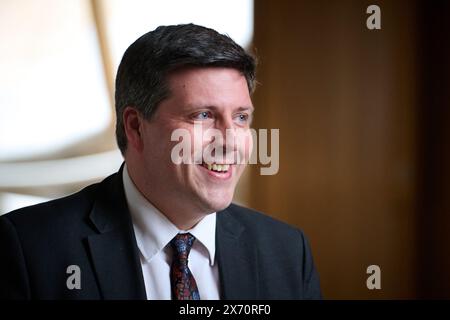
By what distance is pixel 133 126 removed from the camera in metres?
1.15

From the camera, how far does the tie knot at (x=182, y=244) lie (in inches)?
45.1

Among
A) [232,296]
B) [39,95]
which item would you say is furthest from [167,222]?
[39,95]

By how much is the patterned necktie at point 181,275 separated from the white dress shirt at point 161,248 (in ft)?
0.04

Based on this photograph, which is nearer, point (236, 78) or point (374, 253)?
point (236, 78)

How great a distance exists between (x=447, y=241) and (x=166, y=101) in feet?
3.23

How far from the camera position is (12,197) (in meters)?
1.31

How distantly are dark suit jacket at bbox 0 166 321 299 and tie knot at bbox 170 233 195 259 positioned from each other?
2.9 inches

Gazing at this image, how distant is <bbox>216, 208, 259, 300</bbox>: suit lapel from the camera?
118cm

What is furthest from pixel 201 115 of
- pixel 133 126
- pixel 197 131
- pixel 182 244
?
pixel 182 244

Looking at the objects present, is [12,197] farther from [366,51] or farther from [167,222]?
[366,51]

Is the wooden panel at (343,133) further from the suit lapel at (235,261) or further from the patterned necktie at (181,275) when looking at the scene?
the patterned necktie at (181,275)

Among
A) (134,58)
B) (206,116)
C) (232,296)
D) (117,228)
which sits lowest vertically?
(232,296)

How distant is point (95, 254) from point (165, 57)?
0.41 meters

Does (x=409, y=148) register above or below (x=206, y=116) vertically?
below
